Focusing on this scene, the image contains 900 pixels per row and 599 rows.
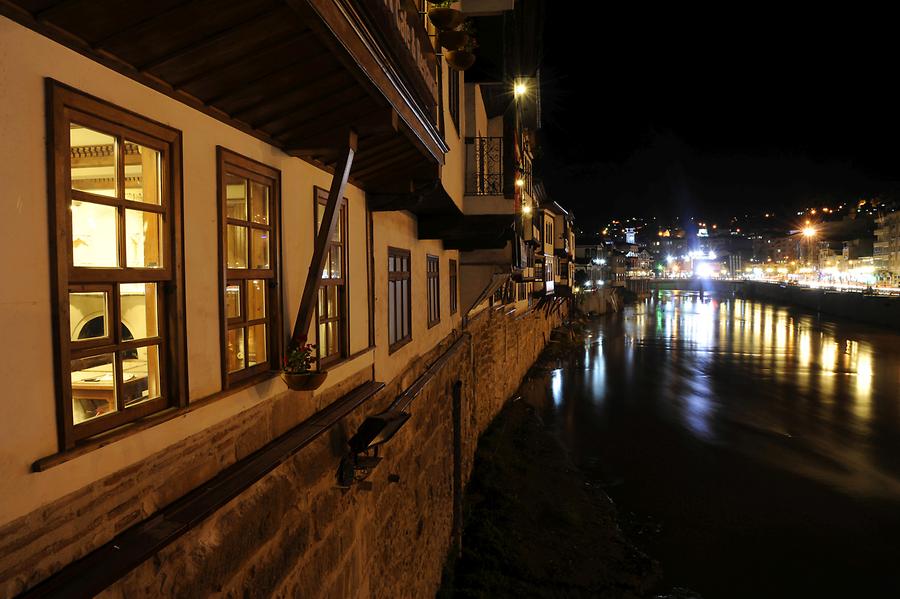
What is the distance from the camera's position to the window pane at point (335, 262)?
218 inches

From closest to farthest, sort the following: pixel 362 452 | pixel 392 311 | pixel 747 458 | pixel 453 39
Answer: pixel 362 452
pixel 453 39
pixel 392 311
pixel 747 458

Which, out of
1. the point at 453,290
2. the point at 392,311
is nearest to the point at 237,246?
the point at 392,311

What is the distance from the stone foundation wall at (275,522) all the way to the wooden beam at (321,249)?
2.11 feet

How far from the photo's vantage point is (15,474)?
7.22 feet

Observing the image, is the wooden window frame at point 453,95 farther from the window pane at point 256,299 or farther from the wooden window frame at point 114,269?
the wooden window frame at point 114,269

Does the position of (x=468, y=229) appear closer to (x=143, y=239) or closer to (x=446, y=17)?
(x=446, y=17)

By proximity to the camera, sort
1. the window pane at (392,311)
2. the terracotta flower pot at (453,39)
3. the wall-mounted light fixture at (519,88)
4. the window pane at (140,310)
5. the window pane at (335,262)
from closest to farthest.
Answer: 1. the window pane at (140,310)
2. the window pane at (335,262)
3. the terracotta flower pot at (453,39)
4. the window pane at (392,311)
5. the wall-mounted light fixture at (519,88)

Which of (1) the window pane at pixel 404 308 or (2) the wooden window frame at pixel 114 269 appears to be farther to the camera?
(1) the window pane at pixel 404 308

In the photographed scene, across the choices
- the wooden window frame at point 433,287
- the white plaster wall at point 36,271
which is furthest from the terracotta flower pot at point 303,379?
the wooden window frame at point 433,287

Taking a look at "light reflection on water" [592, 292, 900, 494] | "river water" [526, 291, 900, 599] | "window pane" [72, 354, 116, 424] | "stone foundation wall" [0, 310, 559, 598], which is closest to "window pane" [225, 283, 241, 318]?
"stone foundation wall" [0, 310, 559, 598]

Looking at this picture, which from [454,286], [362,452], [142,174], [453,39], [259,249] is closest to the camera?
[142,174]

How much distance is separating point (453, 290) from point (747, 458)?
15.9 metres

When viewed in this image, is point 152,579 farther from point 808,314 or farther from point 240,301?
point 808,314

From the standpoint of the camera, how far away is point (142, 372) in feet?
10.3
